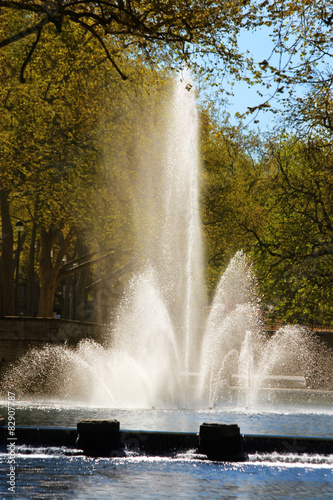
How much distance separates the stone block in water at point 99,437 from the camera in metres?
12.6

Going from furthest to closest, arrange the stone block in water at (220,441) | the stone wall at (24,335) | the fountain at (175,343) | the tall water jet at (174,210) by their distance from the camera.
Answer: the tall water jet at (174,210) → the stone wall at (24,335) → the fountain at (175,343) → the stone block in water at (220,441)

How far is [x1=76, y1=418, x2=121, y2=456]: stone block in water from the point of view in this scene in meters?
12.6

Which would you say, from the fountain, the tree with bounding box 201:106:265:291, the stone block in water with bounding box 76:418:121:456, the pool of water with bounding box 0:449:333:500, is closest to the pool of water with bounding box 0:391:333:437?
the fountain

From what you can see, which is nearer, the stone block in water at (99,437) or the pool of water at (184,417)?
the stone block in water at (99,437)

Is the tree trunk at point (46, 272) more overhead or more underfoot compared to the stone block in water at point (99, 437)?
more overhead

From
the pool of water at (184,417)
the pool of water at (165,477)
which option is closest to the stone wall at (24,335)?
the pool of water at (184,417)

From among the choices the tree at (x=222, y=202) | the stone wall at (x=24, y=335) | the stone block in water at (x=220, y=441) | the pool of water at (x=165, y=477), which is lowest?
the pool of water at (x=165, y=477)

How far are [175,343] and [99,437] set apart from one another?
11865 millimetres

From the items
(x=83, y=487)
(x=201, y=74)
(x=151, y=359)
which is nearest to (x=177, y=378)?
(x=151, y=359)

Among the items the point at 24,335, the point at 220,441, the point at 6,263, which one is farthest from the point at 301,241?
the point at 220,441

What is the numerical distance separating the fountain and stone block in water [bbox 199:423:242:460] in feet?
21.7

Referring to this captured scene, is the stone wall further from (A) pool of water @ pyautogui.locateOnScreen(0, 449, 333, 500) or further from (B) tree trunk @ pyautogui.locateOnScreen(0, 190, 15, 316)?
(A) pool of water @ pyautogui.locateOnScreen(0, 449, 333, 500)

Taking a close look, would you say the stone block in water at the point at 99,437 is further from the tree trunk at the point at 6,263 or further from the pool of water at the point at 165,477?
the tree trunk at the point at 6,263

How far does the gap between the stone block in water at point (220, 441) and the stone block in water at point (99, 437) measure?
4.47 ft
